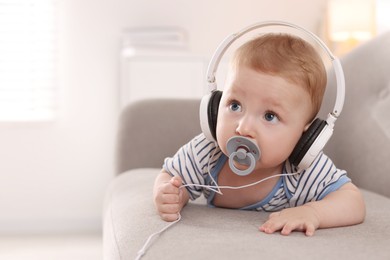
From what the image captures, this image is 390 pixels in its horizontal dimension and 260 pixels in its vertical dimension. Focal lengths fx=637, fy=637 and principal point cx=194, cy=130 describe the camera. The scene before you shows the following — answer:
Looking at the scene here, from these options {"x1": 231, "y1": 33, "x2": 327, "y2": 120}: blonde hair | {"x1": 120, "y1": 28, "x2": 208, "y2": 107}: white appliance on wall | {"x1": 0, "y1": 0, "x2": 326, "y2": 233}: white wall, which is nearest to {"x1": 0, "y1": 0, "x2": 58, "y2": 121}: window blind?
{"x1": 0, "y1": 0, "x2": 326, "y2": 233}: white wall

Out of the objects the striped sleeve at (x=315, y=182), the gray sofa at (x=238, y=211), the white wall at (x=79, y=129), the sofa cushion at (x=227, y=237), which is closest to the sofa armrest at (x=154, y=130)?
the gray sofa at (x=238, y=211)

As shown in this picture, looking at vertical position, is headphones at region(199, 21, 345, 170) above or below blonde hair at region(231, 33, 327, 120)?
below

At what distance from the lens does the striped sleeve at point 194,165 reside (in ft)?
4.04

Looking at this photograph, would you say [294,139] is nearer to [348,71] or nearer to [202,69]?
[348,71]

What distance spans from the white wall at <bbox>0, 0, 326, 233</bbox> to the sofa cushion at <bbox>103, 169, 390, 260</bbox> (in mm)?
1824

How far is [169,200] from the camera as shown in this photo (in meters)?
1.10

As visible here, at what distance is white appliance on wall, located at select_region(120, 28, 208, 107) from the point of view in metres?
2.68

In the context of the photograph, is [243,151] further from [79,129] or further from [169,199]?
[79,129]

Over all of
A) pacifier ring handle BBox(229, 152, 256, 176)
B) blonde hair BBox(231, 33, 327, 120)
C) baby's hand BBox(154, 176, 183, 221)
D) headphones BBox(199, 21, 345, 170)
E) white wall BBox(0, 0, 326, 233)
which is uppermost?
blonde hair BBox(231, 33, 327, 120)

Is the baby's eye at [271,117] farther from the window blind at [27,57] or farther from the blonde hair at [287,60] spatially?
the window blind at [27,57]

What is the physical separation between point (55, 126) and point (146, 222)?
6.85ft

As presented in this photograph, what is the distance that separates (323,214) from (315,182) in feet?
0.42

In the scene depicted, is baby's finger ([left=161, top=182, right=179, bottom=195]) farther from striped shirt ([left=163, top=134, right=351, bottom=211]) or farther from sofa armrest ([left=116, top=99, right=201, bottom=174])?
sofa armrest ([left=116, top=99, right=201, bottom=174])

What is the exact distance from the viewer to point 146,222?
42.5 inches
